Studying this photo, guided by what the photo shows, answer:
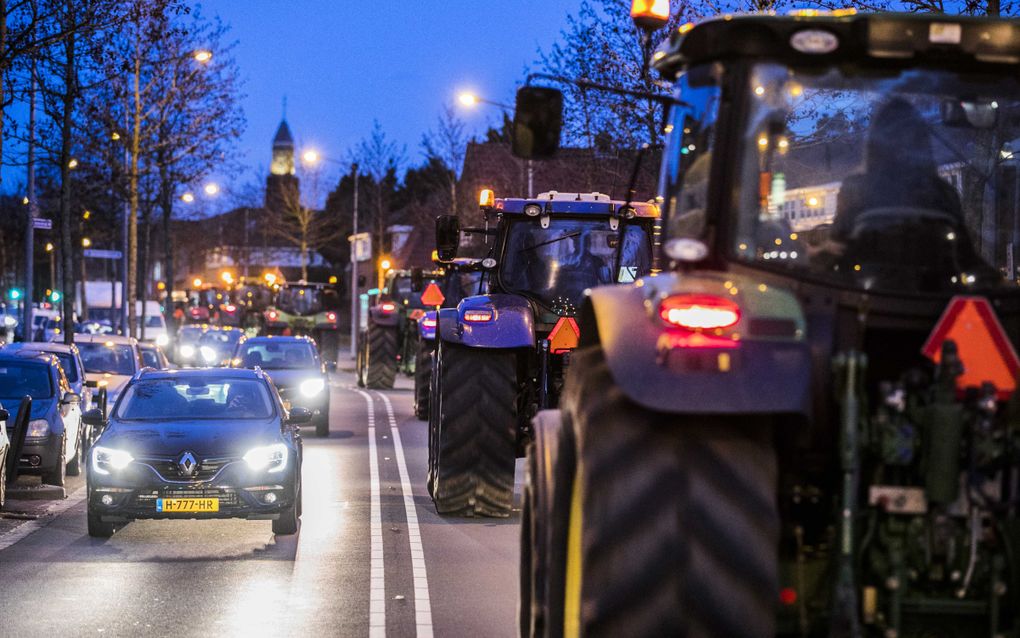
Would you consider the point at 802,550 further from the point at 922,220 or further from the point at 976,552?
the point at 922,220

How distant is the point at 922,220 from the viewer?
609 centimetres

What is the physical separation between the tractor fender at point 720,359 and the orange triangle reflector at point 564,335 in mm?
8965

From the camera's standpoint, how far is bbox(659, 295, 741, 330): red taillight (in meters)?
5.30

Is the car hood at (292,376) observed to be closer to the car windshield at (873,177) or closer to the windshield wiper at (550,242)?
the windshield wiper at (550,242)

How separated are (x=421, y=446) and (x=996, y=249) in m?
19.5

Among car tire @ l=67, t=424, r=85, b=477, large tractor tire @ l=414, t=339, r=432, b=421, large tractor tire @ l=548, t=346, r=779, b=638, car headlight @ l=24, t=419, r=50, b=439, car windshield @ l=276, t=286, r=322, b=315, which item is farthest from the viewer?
car windshield @ l=276, t=286, r=322, b=315

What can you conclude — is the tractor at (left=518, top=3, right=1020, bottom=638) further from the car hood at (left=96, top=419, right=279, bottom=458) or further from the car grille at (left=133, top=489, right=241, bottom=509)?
the car hood at (left=96, top=419, right=279, bottom=458)

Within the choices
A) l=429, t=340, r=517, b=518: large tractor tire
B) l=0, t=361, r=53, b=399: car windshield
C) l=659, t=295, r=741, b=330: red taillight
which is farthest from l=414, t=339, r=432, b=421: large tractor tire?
l=659, t=295, r=741, b=330: red taillight

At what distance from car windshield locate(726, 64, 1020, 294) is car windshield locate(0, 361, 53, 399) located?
50.6ft

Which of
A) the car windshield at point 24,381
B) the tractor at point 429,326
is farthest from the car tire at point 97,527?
the tractor at point 429,326

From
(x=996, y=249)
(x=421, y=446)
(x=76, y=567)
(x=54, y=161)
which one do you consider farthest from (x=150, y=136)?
(x=996, y=249)

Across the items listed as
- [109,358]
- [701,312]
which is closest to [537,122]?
[701,312]

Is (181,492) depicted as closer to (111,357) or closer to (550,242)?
(550,242)

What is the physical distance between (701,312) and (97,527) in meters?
10.5
